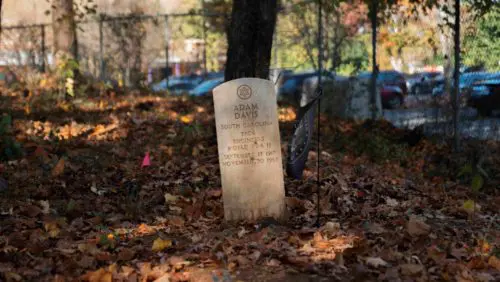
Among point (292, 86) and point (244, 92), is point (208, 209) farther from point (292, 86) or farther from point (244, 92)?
point (292, 86)

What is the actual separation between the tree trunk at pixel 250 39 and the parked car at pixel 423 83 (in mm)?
3671

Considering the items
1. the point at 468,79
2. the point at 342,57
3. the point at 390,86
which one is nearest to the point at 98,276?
the point at 468,79

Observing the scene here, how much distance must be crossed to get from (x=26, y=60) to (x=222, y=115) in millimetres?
16498

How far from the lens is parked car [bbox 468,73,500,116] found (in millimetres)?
12430

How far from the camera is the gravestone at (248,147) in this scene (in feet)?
22.3

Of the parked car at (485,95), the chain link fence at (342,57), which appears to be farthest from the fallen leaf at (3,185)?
the parked car at (485,95)

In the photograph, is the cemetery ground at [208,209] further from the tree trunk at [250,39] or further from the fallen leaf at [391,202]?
the tree trunk at [250,39]

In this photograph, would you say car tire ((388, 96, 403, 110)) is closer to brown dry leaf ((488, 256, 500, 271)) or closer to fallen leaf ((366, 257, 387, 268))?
brown dry leaf ((488, 256, 500, 271))

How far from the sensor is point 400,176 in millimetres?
10883

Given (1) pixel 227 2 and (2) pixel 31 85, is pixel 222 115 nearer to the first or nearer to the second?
(2) pixel 31 85

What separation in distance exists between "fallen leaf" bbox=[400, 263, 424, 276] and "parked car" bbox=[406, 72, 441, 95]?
8.45 m

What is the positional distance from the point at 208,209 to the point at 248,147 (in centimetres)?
123

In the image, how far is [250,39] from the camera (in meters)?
11.1

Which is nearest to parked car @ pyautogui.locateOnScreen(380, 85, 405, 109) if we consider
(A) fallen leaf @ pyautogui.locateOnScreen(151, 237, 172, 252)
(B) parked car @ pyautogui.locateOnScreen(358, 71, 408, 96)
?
(B) parked car @ pyautogui.locateOnScreen(358, 71, 408, 96)
